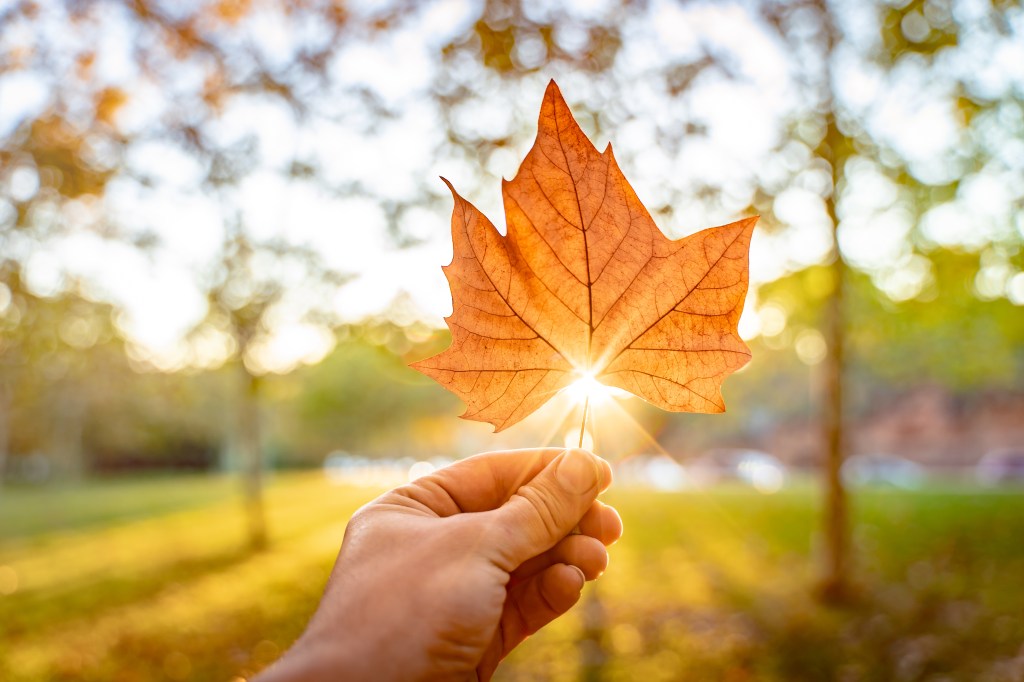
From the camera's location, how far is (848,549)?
31.1 feet

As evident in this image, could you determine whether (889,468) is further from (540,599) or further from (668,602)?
(540,599)

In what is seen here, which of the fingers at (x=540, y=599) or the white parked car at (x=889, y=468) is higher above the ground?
the white parked car at (x=889, y=468)

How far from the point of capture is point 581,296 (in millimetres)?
1500

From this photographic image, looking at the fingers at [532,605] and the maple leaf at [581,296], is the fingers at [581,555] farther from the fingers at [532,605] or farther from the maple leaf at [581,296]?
the maple leaf at [581,296]

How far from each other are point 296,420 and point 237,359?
121 feet

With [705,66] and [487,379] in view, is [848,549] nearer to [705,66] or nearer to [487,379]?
[705,66]

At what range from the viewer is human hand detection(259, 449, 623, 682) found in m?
1.44

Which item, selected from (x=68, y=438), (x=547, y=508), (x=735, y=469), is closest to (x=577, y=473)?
(x=547, y=508)

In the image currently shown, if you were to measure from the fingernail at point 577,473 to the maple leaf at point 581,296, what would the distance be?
182 mm

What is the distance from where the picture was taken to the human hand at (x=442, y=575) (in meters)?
1.44

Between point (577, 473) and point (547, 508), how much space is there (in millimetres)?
106

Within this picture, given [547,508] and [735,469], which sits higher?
[735,469]

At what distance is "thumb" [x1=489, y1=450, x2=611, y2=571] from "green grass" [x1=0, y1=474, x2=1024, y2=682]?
21.5 feet

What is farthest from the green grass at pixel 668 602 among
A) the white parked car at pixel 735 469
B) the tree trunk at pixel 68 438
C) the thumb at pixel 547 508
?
the tree trunk at pixel 68 438
